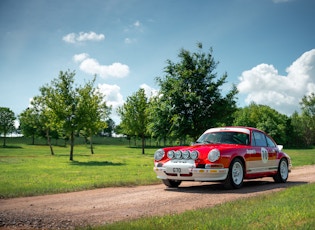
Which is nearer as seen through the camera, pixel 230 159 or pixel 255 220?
pixel 255 220

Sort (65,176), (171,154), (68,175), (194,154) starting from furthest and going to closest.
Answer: (68,175)
(65,176)
(171,154)
(194,154)

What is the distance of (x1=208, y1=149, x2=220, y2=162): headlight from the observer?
31.2ft

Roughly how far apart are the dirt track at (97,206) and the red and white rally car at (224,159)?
511 mm

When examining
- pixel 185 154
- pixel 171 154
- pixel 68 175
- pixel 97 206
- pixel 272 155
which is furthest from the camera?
pixel 68 175

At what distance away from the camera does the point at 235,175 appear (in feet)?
33.6

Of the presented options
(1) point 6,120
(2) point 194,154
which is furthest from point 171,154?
(1) point 6,120

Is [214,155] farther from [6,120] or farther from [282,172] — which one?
[6,120]

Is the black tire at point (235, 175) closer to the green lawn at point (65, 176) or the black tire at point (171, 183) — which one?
the black tire at point (171, 183)

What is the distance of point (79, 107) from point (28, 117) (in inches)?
631

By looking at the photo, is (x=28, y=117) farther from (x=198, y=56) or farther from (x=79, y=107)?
(x=198, y=56)

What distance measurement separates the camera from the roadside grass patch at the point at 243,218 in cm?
525

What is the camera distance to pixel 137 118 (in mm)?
46125

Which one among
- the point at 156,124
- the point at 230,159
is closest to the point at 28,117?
the point at 156,124

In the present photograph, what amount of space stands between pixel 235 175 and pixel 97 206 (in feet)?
14.5
